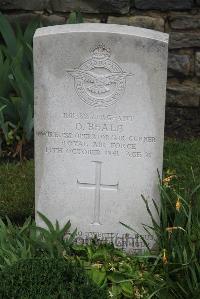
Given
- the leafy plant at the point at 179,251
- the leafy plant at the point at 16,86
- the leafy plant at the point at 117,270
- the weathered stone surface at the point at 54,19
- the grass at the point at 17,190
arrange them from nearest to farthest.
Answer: the leafy plant at the point at 179,251 → the leafy plant at the point at 117,270 → the grass at the point at 17,190 → the leafy plant at the point at 16,86 → the weathered stone surface at the point at 54,19

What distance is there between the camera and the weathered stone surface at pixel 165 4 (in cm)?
582

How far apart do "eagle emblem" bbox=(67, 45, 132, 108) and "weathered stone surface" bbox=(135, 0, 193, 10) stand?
2.32m

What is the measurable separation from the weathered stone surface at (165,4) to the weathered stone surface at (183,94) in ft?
2.01

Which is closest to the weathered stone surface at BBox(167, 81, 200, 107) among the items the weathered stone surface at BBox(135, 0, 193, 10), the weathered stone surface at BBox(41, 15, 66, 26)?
the weathered stone surface at BBox(135, 0, 193, 10)

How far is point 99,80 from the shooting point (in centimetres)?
370

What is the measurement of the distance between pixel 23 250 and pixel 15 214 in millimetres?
865

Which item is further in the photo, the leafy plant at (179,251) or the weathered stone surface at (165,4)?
the weathered stone surface at (165,4)

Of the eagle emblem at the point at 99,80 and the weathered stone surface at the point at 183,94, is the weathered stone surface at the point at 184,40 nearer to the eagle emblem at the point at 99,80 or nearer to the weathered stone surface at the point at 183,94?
the weathered stone surface at the point at 183,94

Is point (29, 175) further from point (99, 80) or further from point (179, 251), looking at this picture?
point (179, 251)

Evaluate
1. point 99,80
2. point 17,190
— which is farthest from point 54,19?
point 99,80

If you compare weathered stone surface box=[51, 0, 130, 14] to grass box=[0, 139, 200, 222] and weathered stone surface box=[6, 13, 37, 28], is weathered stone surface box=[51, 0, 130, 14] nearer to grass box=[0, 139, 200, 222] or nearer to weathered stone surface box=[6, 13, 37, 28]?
weathered stone surface box=[6, 13, 37, 28]

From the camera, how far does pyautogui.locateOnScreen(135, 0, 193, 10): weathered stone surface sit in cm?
582

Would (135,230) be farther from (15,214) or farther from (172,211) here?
(15,214)

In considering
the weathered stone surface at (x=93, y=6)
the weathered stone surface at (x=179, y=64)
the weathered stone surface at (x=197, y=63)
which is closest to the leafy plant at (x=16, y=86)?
the weathered stone surface at (x=93, y=6)
